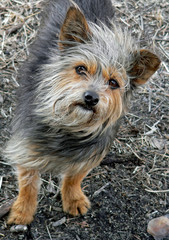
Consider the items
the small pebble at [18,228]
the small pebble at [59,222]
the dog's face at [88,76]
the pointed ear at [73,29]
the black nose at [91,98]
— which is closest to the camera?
the black nose at [91,98]

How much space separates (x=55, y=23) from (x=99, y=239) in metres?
2.23

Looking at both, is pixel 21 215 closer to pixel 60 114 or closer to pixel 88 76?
pixel 60 114

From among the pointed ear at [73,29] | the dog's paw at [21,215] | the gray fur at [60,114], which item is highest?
the pointed ear at [73,29]

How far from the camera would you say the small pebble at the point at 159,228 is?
352cm

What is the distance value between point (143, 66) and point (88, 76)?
51cm

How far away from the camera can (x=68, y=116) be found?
9.14 ft

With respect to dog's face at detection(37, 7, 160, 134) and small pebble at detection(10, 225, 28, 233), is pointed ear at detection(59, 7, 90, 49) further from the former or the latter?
small pebble at detection(10, 225, 28, 233)

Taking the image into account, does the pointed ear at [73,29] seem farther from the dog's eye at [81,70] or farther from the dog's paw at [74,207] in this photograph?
the dog's paw at [74,207]

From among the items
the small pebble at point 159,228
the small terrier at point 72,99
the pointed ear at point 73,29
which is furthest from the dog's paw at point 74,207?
the pointed ear at point 73,29

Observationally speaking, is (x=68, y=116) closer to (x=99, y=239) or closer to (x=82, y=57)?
(x=82, y=57)

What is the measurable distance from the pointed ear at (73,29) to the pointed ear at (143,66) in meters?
0.48

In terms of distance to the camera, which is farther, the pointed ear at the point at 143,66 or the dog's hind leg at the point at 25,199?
the dog's hind leg at the point at 25,199

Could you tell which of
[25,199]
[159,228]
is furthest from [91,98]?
[159,228]

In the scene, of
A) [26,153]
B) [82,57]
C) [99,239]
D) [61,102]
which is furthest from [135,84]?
[99,239]
